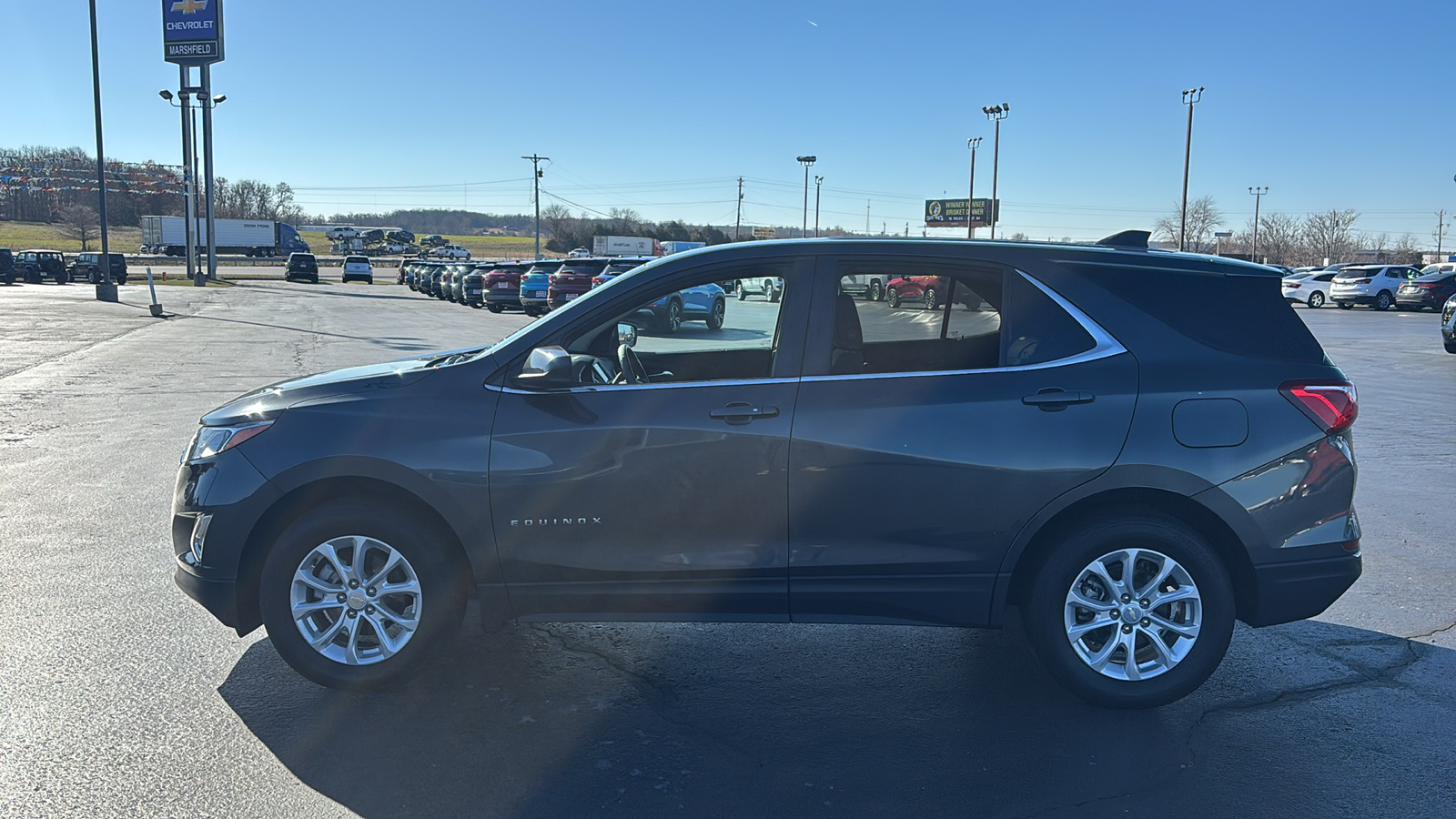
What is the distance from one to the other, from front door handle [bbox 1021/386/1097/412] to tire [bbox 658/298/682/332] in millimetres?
1505

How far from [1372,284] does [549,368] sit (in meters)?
44.6

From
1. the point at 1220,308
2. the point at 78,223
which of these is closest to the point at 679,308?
the point at 1220,308

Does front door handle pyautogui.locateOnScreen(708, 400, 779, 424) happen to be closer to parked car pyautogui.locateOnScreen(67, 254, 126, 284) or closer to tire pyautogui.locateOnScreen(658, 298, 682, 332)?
tire pyautogui.locateOnScreen(658, 298, 682, 332)

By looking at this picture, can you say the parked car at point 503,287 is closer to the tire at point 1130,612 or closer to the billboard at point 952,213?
the tire at point 1130,612

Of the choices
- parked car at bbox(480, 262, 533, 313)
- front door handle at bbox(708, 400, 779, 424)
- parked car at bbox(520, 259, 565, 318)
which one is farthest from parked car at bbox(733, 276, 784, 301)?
parked car at bbox(480, 262, 533, 313)

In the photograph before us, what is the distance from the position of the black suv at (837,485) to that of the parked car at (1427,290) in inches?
1622

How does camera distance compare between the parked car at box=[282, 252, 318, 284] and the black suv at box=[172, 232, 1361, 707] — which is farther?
the parked car at box=[282, 252, 318, 284]

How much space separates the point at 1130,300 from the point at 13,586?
219 inches

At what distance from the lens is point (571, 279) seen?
2873cm

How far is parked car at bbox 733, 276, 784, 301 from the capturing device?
13.3 feet

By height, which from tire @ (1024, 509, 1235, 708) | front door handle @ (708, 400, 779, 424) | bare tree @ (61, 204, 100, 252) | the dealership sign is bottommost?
tire @ (1024, 509, 1235, 708)

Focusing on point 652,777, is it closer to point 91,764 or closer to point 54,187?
point 91,764

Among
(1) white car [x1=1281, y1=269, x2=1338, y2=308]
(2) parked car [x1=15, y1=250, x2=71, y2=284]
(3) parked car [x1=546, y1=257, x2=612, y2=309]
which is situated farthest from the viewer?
(2) parked car [x1=15, y1=250, x2=71, y2=284]

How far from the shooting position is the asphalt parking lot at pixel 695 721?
329 centimetres
